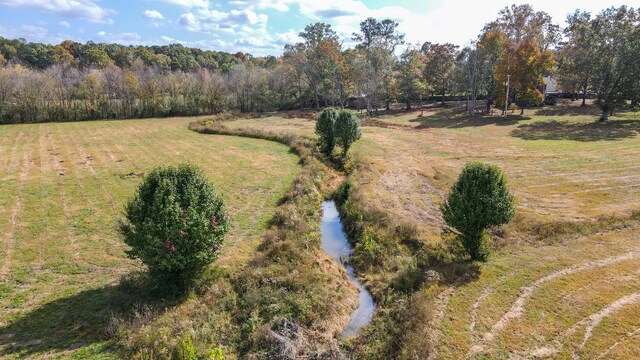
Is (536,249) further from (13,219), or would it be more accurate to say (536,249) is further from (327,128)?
(13,219)

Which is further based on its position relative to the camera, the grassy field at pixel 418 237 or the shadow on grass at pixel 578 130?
the shadow on grass at pixel 578 130


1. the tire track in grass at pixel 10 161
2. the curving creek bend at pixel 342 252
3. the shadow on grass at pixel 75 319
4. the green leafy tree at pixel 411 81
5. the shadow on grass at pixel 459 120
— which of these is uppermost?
the green leafy tree at pixel 411 81

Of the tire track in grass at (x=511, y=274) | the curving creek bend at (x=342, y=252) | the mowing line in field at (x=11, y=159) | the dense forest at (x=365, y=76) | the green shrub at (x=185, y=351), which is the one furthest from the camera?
the dense forest at (x=365, y=76)

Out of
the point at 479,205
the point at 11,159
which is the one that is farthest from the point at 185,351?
the point at 11,159

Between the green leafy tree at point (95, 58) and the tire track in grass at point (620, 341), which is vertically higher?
the green leafy tree at point (95, 58)

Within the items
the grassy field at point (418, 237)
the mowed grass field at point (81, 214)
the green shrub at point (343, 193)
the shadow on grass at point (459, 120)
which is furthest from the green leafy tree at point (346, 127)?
the shadow on grass at point (459, 120)

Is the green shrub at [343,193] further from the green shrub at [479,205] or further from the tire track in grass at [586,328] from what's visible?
the tire track in grass at [586,328]

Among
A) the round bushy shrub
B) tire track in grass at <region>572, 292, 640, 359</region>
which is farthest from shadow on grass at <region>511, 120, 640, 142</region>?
the round bushy shrub

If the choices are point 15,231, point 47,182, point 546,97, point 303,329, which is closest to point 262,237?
point 303,329
